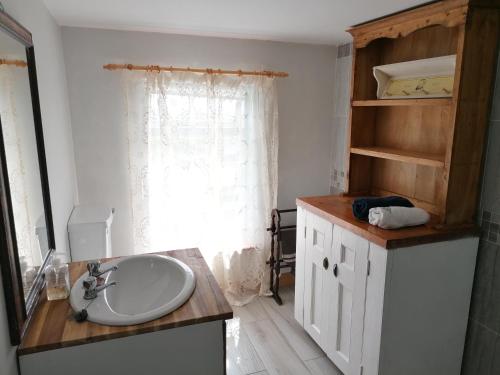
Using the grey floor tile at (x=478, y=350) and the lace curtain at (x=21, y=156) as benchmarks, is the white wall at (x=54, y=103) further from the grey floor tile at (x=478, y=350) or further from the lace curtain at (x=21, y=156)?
the grey floor tile at (x=478, y=350)

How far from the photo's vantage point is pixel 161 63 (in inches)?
105

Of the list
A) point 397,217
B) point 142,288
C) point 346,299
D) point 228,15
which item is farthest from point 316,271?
point 228,15

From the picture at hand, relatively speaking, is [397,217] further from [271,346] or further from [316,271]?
[271,346]

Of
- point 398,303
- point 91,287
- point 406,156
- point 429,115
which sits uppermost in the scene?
point 429,115

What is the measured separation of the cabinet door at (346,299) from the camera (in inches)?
73.2

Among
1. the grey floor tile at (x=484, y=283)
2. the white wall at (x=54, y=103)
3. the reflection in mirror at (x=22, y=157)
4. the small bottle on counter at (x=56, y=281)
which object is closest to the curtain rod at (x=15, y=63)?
the reflection in mirror at (x=22, y=157)

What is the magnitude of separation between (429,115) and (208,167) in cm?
162

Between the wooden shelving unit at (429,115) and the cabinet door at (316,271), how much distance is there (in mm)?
407

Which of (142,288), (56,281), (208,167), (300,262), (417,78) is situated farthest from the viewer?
(208,167)

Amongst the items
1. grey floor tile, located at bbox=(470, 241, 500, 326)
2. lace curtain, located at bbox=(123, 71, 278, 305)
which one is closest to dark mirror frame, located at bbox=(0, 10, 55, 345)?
lace curtain, located at bbox=(123, 71, 278, 305)

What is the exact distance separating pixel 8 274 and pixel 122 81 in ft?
6.25

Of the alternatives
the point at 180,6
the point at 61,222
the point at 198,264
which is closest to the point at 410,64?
the point at 180,6

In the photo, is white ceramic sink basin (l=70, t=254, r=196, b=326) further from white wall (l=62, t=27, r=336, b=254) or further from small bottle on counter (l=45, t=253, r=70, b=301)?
white wall (l=62, t=27, r=336, b=254)

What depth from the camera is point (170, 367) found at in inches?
52.0
